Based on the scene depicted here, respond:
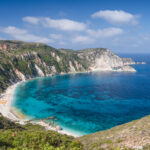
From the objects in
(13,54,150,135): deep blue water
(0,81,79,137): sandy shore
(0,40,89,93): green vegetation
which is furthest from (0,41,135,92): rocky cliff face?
(13,54,150,135): deep blue water

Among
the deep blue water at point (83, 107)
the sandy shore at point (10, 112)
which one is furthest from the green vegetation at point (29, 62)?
the deep blue water at point (83, 107)

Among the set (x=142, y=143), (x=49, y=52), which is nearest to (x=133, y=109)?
(x=142, y=143)

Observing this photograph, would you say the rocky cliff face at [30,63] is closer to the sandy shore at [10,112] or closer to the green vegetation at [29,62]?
the green vegetation at [29,62]

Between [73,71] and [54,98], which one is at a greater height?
[73,71]

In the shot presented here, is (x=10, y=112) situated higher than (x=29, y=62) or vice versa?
(x=29, y=62)

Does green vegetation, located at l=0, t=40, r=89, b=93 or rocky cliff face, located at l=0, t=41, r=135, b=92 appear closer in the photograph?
green vegetation, located at l=0, t=40, r=89, b=93

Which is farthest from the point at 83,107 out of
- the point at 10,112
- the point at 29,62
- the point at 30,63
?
the point at 29,62

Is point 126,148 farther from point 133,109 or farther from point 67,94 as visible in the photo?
point 67,94

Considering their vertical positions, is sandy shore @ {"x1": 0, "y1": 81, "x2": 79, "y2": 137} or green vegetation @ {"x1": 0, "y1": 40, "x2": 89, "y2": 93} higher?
green vegetation @ {"x1": 0, "y1": 40, "x2": 89, "y2": 93}

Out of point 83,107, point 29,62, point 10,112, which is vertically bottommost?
point 83,107

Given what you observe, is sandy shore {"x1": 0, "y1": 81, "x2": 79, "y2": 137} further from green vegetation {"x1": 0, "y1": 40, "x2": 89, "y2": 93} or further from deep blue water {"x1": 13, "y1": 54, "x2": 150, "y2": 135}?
green vegetation {"x1": 0, "y1": 40, "x2": 89, "y2": 93}

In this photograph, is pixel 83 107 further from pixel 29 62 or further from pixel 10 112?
pixel 29 62
